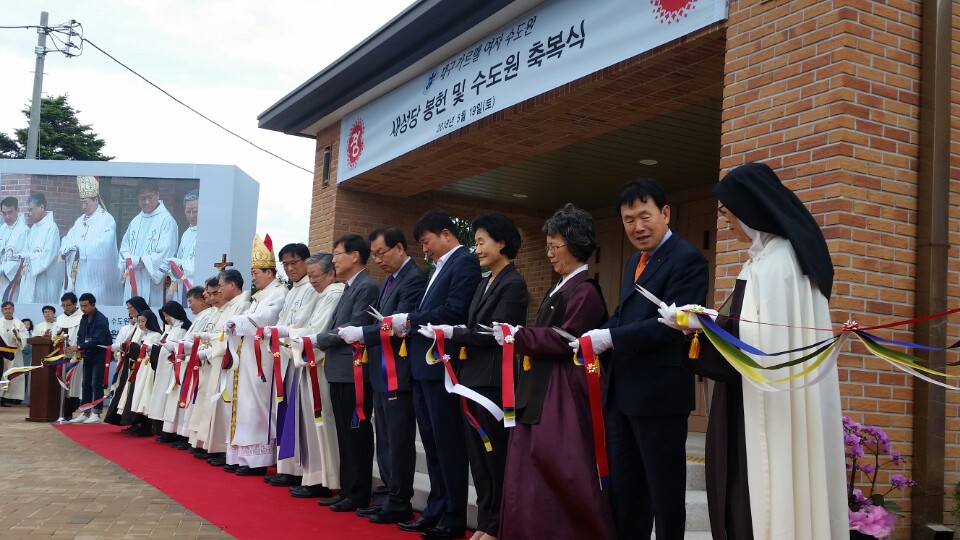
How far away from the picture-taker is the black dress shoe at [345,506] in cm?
612

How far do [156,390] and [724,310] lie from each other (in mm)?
8957

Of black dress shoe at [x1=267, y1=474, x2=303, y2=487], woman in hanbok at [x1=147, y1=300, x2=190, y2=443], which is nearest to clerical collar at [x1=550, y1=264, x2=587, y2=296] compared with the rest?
black dress shoe at [x1=267, y1=474, x2=303, y2=487]

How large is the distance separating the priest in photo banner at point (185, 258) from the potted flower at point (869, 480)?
1343 cm

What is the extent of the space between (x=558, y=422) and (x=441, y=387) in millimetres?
1248

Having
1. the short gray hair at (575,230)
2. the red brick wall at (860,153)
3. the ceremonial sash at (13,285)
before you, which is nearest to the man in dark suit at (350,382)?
the short gray hair at (575,230)

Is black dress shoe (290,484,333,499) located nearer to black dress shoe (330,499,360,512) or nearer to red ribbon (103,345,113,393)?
black dress shoe (330,499,360,512)

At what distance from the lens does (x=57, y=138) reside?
35.0m

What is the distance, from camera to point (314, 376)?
21.5 ft

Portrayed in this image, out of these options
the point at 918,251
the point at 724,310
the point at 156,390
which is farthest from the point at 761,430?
the point at 156,390

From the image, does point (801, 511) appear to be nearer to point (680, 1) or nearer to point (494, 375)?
point (494, 375)

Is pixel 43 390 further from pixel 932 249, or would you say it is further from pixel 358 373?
pixel 932 249

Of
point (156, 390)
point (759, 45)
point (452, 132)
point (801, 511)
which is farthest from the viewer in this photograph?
point (156, 390)

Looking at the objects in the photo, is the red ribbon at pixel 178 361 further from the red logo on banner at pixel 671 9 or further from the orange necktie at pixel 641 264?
the orange necktie at pixel 641 264

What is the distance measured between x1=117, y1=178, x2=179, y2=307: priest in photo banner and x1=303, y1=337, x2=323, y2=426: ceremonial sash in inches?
414
